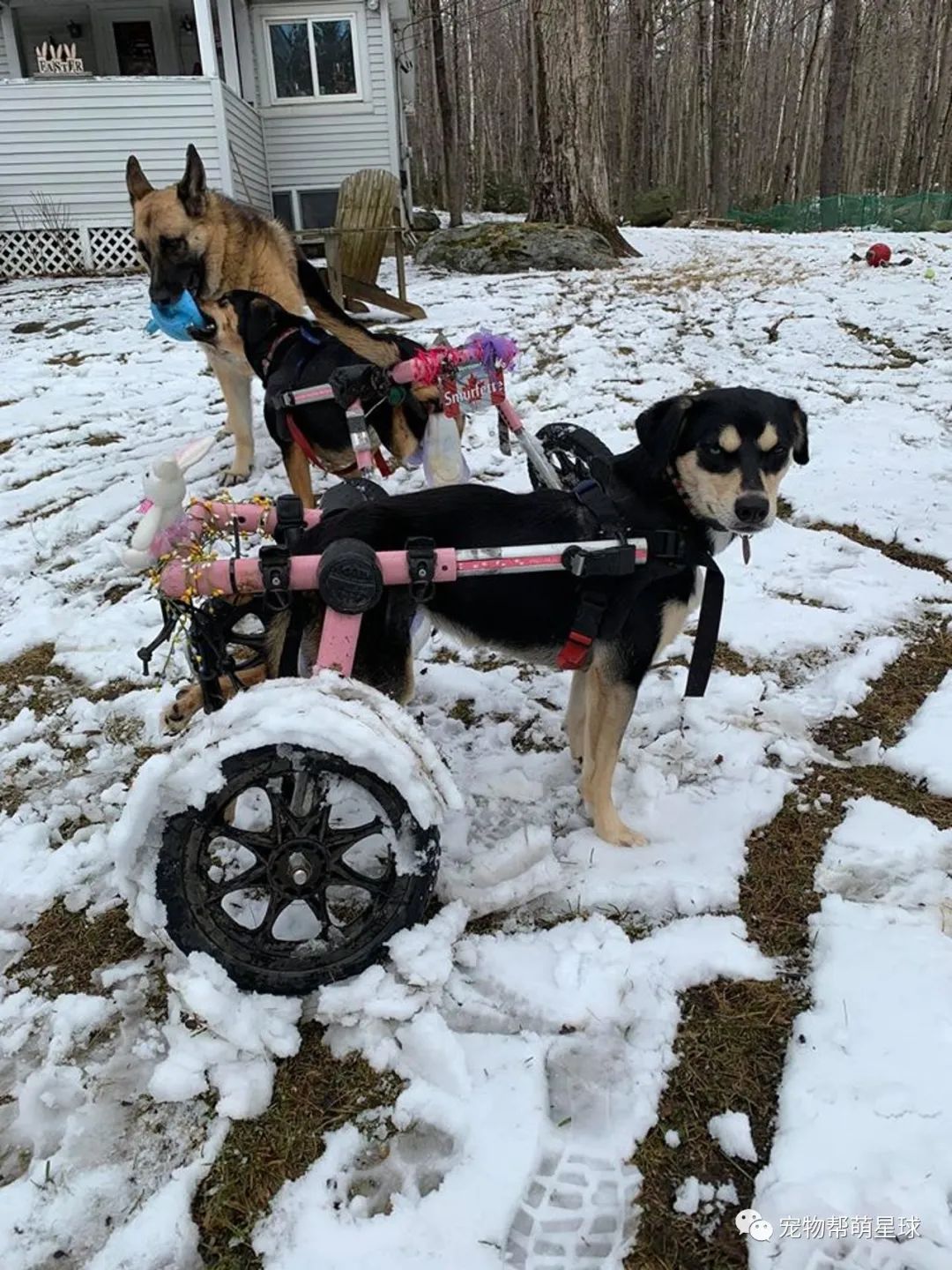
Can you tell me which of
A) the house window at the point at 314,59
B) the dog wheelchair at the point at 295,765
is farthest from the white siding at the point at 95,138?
the dog wheelchair at the point at 295,765

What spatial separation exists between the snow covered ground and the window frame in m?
16.8

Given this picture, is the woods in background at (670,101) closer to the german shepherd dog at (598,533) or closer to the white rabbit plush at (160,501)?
the german shepherd dog at (598,533)

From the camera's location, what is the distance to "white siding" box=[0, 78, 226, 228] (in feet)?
50.3

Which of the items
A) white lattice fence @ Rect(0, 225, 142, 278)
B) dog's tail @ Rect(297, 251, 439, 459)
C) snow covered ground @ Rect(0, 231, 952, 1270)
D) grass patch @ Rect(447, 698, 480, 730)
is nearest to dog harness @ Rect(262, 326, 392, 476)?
dog's tail @ Rect(297, 251, 439, 459)

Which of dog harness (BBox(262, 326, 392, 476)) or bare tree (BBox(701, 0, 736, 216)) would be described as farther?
bare tree (BBox(701, 0, 736, 216))

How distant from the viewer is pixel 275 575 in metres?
2.38

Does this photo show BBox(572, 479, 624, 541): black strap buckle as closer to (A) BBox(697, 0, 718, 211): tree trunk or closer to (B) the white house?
(B) the white house

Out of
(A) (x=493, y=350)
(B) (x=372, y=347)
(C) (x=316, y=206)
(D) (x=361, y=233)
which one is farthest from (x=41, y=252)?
(A) (x=493, y=350)

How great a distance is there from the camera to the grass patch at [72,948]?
2.54 m

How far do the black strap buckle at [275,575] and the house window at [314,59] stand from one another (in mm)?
19598

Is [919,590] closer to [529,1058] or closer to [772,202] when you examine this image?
[529,1058]

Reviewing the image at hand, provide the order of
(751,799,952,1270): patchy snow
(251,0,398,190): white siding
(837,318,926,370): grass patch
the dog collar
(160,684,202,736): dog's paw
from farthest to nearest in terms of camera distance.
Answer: (251,0,398,190): white siding < (837,318,926,370): grass patch < the dog collar < (160,684,202,736): dog's paw < (751,799,952,1270): patchy snow

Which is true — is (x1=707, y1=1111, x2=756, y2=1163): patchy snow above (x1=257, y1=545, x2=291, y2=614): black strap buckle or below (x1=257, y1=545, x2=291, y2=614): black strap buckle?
below

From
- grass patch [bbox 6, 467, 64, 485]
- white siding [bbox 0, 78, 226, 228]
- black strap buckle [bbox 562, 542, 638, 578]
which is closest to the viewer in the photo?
black strap buckle [bbox 562, 542, 638, 578]
